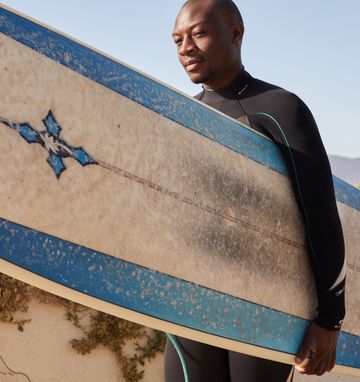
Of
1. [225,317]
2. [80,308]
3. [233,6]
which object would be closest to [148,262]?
[225,317]

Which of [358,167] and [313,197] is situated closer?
[313,197]

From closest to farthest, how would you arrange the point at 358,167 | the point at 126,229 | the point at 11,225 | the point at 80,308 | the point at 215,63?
the point at 11,225 < the point at 126,229 < the point at 215,63 < the point at 80,308 < the point at 358,167

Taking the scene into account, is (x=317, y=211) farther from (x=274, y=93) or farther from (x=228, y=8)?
(x=228, y=8)

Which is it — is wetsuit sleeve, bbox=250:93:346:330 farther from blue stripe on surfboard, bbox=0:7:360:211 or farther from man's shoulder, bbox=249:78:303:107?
blue stripe on surfboard, bbox=0:7:360:211

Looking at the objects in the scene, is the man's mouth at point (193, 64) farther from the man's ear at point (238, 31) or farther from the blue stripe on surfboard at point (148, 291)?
the blue stripe on surfboard at point (148, 291)

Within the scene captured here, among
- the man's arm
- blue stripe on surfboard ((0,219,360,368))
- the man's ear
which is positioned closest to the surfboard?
blue stripe on surfboard ((0,219,360,368))

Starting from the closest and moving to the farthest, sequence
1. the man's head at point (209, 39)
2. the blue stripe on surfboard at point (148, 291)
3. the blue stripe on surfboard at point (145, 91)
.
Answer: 1. the blue stripe on surfboard at point (148, 291)
2. the blue stripe on surfboard at point (145, 91)
3. the man's head at point (209, 39)

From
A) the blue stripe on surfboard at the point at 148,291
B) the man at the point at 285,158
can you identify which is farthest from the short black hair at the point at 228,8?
the blue stripe on surfboard at the point at 148,291

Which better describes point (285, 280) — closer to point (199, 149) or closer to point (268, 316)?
point (268, 316)

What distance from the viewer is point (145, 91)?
1.98m

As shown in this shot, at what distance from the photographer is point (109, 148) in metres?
1.79

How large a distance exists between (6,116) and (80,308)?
3.01m

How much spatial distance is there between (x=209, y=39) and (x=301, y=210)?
→ 59cm

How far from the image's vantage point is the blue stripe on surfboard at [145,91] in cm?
178
